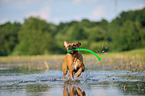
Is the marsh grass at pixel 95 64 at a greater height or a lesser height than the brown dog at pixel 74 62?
lesser

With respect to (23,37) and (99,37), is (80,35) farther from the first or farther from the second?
(23,37)

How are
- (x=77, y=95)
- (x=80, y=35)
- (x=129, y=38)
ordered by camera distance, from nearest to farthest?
(x=77, y=95) < (x=129, y=38) < (x=80, y=35)

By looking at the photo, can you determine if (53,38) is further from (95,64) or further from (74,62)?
(74,62)

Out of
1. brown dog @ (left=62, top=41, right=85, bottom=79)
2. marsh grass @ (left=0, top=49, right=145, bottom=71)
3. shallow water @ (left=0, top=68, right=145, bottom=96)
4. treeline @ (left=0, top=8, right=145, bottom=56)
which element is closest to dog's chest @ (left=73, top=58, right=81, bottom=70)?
brown dog @ (left=62, top=41, right=85, bottom=79)

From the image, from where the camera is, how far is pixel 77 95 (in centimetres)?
715

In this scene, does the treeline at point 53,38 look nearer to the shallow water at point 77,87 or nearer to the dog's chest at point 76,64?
the dog's chest at point 76,64

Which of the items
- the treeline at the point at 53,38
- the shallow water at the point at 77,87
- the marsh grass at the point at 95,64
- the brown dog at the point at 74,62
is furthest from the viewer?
the treeline at the point at 53,38

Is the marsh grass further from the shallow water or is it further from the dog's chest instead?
the shallow water

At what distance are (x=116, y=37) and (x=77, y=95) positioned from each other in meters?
57.7

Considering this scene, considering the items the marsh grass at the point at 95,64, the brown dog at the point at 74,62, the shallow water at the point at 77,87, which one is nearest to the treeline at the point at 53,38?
the marsh grass at the point at 95,64

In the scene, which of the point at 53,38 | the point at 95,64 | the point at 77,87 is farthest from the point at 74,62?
the point at 53,38

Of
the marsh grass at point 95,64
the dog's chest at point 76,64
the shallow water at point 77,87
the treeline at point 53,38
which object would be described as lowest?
the shallow water at point 77,87

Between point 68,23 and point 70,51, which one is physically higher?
point 68,23

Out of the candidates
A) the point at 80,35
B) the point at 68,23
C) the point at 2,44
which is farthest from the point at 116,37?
the point at 68,23
